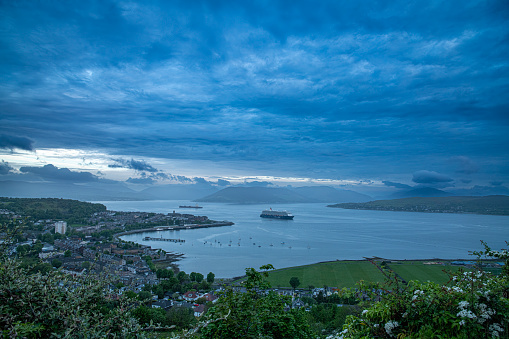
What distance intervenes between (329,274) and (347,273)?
3.32 ft

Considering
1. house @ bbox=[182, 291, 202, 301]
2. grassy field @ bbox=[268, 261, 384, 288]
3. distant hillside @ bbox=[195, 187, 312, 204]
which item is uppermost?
distant hillside @ bbox=[195, 187, 312, 204]

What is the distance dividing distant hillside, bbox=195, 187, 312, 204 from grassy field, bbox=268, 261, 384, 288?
108920 mm

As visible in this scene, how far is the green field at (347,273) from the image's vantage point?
14.0 m

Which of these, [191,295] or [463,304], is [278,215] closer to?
[191,295]

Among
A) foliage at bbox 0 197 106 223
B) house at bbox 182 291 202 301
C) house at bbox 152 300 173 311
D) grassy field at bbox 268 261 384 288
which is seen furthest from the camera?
foliage at bbox 0 197 106 223

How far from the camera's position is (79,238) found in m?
27.0

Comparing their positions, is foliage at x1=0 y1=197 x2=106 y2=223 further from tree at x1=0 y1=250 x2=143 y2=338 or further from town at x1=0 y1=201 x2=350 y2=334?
tree at x1=0 y1=250 x2=143 y2=338

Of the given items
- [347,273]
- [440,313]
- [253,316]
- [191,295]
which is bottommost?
[347,273]

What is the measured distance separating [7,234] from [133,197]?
471 feet

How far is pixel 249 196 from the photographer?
135875mm

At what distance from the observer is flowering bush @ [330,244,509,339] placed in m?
1.51

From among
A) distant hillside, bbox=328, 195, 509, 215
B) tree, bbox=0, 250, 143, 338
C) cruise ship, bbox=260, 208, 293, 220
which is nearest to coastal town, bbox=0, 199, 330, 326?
tree, bbox=0, 250, 143, 338

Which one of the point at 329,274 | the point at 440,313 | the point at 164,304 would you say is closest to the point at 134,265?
the point at 164,304

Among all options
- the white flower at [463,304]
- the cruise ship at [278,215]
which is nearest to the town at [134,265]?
the white flower at [463,304]
